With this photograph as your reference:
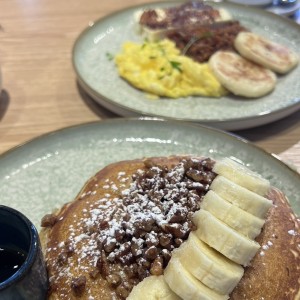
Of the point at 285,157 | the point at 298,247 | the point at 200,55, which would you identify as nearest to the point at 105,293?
the point at 298,247

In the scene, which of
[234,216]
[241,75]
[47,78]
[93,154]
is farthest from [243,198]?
[47,78]

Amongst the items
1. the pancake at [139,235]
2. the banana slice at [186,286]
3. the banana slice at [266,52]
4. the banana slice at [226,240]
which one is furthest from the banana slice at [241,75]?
the banana slice at [186,286]

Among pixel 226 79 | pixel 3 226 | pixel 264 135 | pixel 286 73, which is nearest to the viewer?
pixel 3 226

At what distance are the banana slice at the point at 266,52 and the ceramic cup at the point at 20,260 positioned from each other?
1971mm

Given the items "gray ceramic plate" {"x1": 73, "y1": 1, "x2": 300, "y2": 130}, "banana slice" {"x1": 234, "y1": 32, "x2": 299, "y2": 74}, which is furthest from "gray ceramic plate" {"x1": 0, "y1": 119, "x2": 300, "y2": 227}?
"banana slice" {"x1": 234, "y1": 32, "x2": 299, "y2": 74}

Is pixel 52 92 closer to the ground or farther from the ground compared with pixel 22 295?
closer to the ground

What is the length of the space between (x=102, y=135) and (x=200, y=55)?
105 cm

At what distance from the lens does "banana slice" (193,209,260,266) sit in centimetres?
129

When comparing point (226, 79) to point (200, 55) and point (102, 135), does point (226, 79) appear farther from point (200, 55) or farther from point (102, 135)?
point (102, 135)

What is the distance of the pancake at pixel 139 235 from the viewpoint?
1.42 meters

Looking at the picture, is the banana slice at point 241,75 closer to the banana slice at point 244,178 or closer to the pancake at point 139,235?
the pancake at point 139,235

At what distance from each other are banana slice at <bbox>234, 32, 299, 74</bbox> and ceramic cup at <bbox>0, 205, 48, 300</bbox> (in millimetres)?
1971

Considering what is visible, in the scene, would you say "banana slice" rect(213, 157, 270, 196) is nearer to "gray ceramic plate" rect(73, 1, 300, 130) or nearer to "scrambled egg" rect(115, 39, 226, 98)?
"gray ceramic plate" rect(73, 1, 300, 130)

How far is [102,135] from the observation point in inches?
89.4
